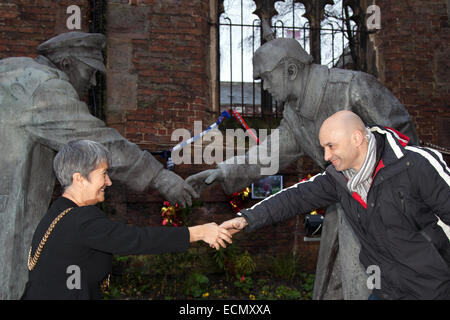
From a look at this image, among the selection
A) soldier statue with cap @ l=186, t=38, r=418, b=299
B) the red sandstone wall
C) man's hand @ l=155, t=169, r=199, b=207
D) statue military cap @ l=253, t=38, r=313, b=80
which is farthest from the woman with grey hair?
Result: the red sandstone wall

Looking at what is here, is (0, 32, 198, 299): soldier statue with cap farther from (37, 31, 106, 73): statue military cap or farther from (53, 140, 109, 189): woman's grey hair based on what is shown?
(53, 140, 109, 189): woman's grey hair

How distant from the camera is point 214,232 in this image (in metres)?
2.37

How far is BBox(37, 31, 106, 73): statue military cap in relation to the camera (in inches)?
126

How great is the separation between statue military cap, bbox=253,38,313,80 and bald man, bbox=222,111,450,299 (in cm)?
104

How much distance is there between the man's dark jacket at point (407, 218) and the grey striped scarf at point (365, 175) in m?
Result: 0.04

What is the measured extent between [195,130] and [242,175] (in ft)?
10.3

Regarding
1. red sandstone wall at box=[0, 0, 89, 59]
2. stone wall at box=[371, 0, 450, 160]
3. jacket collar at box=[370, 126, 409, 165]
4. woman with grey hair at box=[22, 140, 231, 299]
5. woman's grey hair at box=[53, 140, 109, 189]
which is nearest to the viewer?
woman with grey hair at box=[22, 140, 231, 299]

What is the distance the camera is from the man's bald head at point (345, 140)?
2219 millimetres

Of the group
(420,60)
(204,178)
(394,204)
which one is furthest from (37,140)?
(420,60)

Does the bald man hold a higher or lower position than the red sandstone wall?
lower

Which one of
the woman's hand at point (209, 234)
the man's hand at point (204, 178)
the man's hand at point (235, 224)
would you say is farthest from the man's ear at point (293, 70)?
the woman's hand at point (209, 234)

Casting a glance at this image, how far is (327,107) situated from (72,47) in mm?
1892

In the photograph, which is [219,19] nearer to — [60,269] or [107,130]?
[107,130]

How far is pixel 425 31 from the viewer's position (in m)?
7.24
